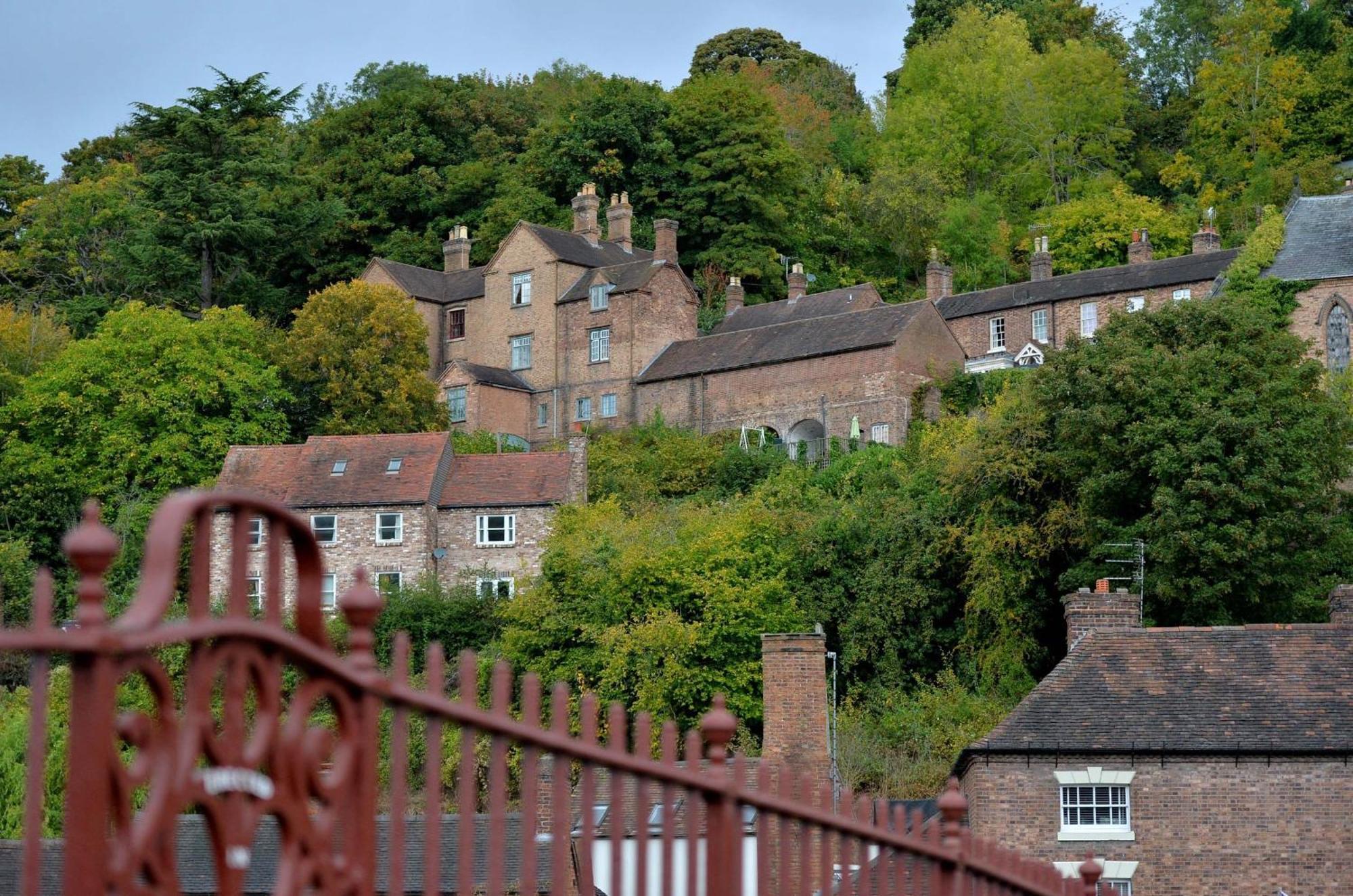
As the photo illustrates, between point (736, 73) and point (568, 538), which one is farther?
point (736, 73)

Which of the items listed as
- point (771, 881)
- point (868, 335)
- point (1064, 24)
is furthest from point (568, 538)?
point (1064, 24)

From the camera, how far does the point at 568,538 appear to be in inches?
1875

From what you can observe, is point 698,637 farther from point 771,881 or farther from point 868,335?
point 771,881

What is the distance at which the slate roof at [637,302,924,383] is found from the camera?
60.2 metres

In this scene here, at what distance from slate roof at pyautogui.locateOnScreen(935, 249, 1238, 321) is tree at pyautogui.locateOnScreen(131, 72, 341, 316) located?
23406mm

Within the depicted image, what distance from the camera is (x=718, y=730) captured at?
4.99m

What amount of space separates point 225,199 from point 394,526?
20192 millimetres

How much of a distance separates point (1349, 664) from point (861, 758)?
39.2 feet

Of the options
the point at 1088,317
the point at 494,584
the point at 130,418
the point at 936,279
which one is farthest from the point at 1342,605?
the point at 936,279

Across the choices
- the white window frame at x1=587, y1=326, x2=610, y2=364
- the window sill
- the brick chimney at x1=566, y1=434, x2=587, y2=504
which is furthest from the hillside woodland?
the window sill

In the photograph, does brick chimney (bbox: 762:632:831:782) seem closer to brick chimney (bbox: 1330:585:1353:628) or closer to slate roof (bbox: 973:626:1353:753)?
slate roof (bbox: 973:626:1353:753)

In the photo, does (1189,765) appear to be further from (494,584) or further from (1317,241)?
(1317,241)

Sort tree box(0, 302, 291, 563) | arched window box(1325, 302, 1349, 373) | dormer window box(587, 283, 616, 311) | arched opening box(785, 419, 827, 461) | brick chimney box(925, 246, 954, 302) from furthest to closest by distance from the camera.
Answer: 1. brick chimney box(925, 246, 954, 302)
2. dormer window box(587, 283, 616, 311)
3. arched opening box(785, 419, 827, 461)
4. tree box(0, 302, 291, 563)
5. arched window box(1325, 302, 1349, 373)

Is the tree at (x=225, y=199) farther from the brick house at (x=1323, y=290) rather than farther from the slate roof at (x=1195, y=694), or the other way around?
the slate roof at (x=1195, y=694)
